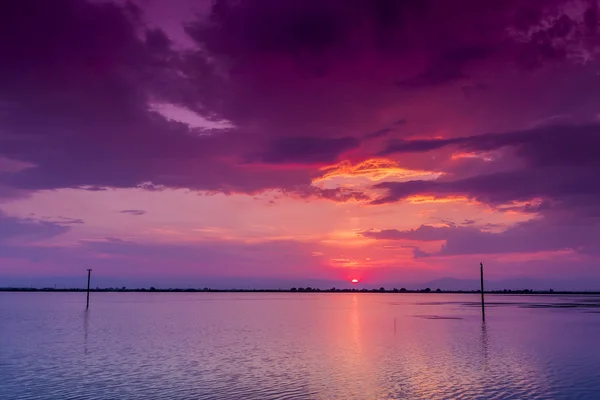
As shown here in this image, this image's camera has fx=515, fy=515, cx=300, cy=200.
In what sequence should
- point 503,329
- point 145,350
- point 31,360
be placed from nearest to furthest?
point 31,360, point 145,350, point 503,329

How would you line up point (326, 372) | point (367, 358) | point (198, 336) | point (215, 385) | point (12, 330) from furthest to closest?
1. point (12, 330)
2. point (198, 336)
3. point (367, 358)
4. point (326, 372)
5. point (215, 385)

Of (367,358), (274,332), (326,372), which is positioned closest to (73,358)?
(326,372)

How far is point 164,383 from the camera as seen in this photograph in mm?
32594

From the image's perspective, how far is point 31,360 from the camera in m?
→ 41.8

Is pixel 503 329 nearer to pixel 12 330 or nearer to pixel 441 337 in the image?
pixel 441 337

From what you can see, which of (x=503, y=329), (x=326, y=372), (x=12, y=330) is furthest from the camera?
(x=503, y=329)

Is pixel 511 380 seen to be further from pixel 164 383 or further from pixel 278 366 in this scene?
pixel 164 383

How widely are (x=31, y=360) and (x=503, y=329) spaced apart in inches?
2496

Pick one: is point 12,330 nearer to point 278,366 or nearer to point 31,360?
point 31,360

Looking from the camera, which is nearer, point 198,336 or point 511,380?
point 511,380

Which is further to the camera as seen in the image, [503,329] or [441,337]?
[503,329]

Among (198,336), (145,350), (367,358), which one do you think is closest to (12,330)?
(198,336)

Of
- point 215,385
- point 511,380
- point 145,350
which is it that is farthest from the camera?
point 145,350

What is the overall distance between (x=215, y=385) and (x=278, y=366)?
28.4 feet
